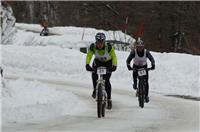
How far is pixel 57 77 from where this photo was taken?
85.0 feet

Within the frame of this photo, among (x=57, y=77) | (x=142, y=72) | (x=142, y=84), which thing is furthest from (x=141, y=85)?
(x=57, y=77)

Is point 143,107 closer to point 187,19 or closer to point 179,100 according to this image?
point 179,100

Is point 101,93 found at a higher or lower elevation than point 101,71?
lower

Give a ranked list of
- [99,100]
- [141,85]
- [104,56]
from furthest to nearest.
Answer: [141,85], [104,56], [99,100]

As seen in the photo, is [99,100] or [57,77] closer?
[99,100]

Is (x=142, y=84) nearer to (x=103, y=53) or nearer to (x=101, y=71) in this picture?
(x=103, y=53)

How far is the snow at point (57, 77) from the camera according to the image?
46.4ft

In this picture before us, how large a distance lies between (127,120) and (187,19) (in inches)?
1487

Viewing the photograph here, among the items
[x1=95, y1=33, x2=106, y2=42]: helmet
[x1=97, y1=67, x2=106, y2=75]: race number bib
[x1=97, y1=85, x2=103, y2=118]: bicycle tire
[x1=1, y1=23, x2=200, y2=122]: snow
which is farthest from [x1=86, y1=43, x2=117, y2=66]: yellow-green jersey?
[x1=1, y1=23, x2=200, y2=122]: snow

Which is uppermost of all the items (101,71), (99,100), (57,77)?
(101,71)

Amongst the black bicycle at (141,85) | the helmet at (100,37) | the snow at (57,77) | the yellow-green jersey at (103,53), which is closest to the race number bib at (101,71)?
the yellow-green jersey at (103,53)

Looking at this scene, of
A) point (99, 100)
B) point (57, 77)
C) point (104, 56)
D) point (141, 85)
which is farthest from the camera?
point (57, 77)

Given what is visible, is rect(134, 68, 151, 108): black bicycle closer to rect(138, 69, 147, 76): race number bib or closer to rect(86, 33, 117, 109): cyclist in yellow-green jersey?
rect(138, 69, 147, 76): race number bib

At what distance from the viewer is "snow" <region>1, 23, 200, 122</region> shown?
46.4ft
